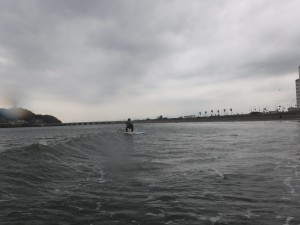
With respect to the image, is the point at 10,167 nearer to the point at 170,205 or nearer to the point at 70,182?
the point at 70,182

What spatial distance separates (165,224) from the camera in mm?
8742

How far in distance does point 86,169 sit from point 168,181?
21.8ft

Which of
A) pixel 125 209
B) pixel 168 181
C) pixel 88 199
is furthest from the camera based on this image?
pixel 168 181

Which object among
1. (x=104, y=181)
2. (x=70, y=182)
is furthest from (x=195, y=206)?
(x=70, y=182)

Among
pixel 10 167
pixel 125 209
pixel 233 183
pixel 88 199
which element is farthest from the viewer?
pixel 10 167

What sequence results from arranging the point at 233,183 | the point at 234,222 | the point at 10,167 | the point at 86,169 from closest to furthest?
1. the point at 234,222
2. the point at 233,183
3. the point at 10,167
4. the point at 86,169

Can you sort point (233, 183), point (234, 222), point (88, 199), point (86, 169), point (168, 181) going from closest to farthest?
point (234, 222), point (88, 199), point (233, 183), point (168, 181), point (86, 169)

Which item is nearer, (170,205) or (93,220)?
(93,220)

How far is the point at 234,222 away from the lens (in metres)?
8.70

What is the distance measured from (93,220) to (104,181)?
5941 mm

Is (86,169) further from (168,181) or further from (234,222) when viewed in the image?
(234,222)

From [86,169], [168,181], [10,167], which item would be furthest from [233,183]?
[10,167]

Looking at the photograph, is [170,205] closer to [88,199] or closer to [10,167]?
[88,199]

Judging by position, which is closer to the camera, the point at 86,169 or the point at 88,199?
the point at 88,199
